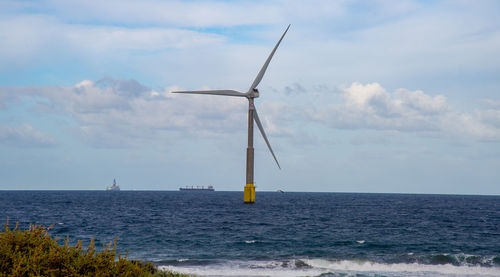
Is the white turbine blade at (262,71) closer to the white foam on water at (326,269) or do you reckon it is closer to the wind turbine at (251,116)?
the wind turbine at (251,116)

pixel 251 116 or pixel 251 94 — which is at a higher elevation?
pixel 251 94

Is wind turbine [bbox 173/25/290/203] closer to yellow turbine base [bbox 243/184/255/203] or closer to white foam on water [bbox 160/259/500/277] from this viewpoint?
yellow turbine base [bbox 243/184/255/203]

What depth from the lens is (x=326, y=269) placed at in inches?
1519

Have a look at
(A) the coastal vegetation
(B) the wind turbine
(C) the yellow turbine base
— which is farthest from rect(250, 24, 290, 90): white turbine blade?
(A) the coastal vegetation

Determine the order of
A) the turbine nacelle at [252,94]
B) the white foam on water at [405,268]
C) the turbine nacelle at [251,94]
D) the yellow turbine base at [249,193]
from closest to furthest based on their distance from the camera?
the white foam on water at [405,268], the turbine nacelle at [251,94], the yellow turbine base at [249,193], the turbine nacelle at [252,94]

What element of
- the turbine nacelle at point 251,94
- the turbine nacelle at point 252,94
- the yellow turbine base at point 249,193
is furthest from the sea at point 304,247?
the turbine nacelle at point 252,94

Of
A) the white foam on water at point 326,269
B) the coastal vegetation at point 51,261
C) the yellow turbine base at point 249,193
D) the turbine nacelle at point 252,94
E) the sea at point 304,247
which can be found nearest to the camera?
the coastal vegetation at point 51,261

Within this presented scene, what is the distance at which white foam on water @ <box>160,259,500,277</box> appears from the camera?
36.3 meters

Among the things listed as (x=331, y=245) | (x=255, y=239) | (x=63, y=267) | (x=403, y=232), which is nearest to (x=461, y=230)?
(x=403, y=232)

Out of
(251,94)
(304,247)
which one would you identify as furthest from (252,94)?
(304,247)

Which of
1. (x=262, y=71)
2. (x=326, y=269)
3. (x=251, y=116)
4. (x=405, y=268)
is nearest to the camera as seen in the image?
(x=326, y=269)

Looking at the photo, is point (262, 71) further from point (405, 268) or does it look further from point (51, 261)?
point (51, 261)

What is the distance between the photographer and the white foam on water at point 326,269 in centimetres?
3634

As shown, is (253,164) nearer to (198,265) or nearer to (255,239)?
(255,239)
